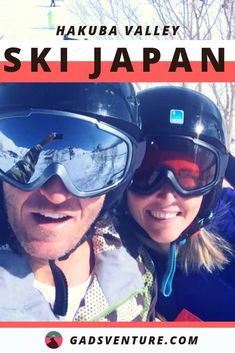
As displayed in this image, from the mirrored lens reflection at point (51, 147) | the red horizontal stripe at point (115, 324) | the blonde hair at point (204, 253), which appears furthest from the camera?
the blonde hair at point (204, 253)

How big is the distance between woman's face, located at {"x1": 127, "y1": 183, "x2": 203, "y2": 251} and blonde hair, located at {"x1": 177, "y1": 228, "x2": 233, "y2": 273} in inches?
3.2

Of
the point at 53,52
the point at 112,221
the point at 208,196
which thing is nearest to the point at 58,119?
the point at 53,52

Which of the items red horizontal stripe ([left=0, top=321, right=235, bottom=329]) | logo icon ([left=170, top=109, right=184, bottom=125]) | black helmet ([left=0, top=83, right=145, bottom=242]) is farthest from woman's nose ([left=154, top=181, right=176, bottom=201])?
red horizontal stripe ([left=0, top=321, right=235, bottom=329])

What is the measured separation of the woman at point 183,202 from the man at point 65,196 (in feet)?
0.24

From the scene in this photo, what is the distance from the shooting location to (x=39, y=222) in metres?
2.18

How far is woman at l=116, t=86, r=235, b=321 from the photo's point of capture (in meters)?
2.29

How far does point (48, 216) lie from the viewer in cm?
217

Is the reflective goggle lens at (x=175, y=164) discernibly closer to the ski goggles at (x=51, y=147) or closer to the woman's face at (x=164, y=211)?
the woman's face at (x=164, y=211)

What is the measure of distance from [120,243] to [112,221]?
11cm

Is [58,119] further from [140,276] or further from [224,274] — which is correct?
[224,274]

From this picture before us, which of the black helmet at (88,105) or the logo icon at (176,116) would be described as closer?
the black helmet at (88,105)

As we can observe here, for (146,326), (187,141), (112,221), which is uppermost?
(187,141)

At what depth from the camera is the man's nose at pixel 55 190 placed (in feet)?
7.07
